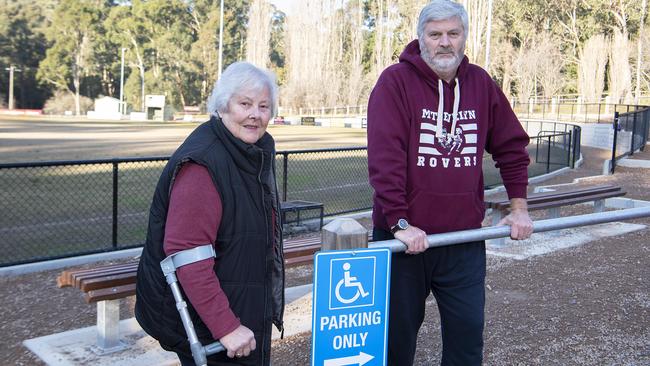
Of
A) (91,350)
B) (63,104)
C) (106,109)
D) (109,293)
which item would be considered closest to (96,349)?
(91,350)

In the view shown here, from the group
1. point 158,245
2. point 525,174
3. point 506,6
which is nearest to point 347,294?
point 158,245

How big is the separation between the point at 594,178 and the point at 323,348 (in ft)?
43.3

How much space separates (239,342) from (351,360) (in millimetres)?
384

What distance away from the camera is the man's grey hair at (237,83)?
8.13 ft

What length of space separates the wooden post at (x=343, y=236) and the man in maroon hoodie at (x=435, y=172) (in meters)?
0.46

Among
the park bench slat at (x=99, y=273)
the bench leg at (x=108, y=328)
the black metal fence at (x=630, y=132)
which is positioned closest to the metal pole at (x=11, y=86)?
the black metal fence at (x=630, y=132)

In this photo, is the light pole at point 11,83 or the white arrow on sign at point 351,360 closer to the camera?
the white arrow on sign at point 351,360

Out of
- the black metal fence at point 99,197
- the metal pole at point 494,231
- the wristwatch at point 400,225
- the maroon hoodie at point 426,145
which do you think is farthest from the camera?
the black metal fence at point 99,197

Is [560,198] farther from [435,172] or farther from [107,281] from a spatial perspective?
[435,172]

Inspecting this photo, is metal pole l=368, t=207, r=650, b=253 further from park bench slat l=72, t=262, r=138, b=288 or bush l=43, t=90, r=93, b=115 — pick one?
bush l=43, t=90, r=93, b=115

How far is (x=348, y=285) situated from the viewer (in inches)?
87.3

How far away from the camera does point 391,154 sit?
8.93 ft

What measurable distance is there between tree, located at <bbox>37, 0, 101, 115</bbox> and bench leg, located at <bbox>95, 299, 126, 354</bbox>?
73.7 m

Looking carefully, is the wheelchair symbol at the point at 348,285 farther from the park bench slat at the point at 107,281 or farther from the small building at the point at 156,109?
the small building at the point at 156,109
